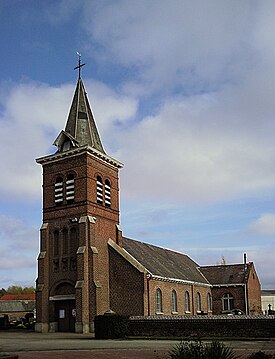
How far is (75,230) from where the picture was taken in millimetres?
40312

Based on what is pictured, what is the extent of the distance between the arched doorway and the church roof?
1155 cm

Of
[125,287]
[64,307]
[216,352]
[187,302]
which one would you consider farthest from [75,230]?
[216,352]

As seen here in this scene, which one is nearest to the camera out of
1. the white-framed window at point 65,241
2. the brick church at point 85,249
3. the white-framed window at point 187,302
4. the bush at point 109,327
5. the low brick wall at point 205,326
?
the low brick wall at point 205,326

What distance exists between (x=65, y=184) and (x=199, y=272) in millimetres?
24617

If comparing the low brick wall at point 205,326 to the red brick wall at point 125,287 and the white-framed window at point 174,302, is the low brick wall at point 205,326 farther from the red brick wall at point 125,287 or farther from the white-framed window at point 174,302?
the white-framed window at point 174,302

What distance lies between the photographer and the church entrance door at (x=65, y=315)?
3938 centimetres

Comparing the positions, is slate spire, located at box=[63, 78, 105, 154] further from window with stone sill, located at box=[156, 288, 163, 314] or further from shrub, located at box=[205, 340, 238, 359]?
shrub, located at box=[205, 340, 238, 359]

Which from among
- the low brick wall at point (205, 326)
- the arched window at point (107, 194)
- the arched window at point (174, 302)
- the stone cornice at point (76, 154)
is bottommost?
the low brick wall at point (205, 326)

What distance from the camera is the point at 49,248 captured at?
1620 inches

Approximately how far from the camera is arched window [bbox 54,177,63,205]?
41688 millimetres

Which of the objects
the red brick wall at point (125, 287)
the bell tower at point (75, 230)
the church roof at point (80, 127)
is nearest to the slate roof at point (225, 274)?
the bell tower at point (75, 230)

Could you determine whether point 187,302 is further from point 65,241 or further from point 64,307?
point 65,241

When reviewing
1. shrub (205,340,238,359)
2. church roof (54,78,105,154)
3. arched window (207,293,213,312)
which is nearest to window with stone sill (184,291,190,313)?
arched window (207,293,213,312)

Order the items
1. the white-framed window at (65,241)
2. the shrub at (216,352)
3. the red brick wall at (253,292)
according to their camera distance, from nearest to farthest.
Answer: the shrub at (216,352)
the white-framed window at (65,241)
the red brick wall at (253,292)
